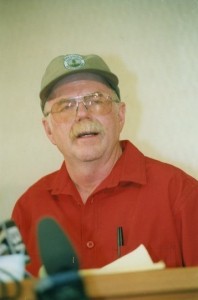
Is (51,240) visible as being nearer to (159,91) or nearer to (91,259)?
(91,259)

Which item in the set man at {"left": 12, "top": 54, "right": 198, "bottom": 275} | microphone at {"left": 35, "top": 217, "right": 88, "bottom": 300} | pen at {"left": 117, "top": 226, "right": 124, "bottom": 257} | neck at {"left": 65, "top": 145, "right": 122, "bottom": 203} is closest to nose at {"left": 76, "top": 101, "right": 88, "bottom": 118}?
man at {"left": 12, "top": 54, "right": 198, "bottom": 275}

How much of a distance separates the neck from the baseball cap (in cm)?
20

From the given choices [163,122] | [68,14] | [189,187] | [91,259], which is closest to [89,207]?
[91,259]

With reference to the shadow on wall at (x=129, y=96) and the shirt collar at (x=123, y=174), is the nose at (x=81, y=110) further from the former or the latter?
the shadow on wall at (x=129, y=96)

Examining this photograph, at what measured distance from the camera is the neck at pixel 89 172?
1057 mm

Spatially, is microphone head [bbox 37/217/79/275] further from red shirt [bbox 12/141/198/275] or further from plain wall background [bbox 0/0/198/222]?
plain wall background [bbox 0/0/198/222]

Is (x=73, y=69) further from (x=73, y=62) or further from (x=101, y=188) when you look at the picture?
(x=101, y=188)

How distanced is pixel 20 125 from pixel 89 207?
52 centimetres

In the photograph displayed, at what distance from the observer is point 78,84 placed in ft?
3.43

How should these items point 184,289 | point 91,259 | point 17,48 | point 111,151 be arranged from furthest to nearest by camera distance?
point 17,48, point 111,151, point 91,259, point 184,289

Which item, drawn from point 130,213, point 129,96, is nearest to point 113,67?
point 129,96

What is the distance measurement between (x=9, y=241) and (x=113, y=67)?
98 centimetres

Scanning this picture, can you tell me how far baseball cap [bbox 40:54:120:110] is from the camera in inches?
40.7

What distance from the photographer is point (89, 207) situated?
1.02 meters
